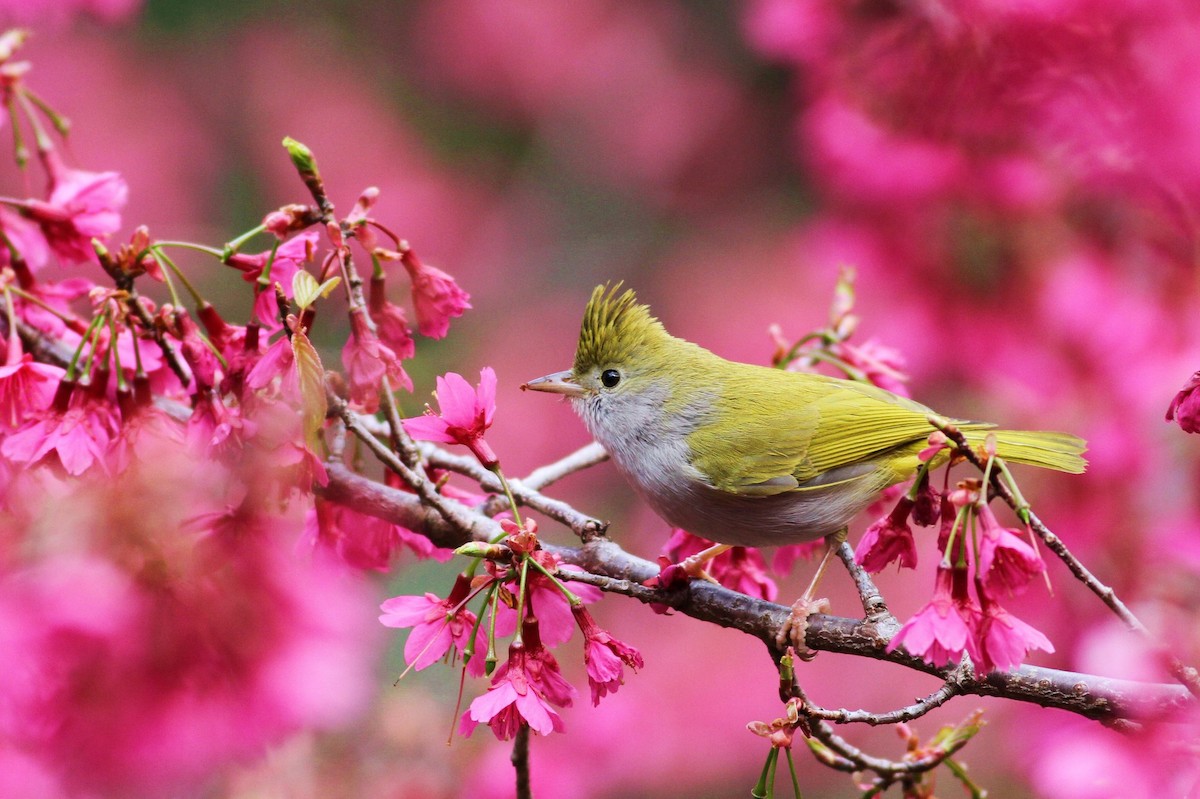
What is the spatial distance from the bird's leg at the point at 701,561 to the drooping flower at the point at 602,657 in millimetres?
251

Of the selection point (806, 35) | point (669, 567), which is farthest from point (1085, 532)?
point (669, 567)

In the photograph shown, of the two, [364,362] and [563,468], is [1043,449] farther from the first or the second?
[364,362]

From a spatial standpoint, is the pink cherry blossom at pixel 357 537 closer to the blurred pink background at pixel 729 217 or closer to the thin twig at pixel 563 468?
the blurred pink background at pixel 729 217

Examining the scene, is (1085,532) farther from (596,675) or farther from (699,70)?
(699,70)

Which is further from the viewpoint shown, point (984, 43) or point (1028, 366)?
point (1028, 366)

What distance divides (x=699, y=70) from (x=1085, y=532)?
4761 mm

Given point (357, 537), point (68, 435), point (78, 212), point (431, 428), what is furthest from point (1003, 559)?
point (78, 212)

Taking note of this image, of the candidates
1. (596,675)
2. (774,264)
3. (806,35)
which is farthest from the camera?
(774,264)

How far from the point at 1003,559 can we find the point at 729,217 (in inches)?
247

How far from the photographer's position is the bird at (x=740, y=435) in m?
2.75

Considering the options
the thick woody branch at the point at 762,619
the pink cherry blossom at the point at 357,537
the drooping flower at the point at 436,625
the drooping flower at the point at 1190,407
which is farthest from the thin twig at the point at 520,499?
→ the drooping flower at the point at 1190,407

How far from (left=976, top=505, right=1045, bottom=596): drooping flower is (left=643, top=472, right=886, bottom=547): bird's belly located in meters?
0.81

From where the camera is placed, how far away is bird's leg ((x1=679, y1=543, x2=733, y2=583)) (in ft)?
7.69

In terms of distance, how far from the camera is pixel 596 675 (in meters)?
1.99
